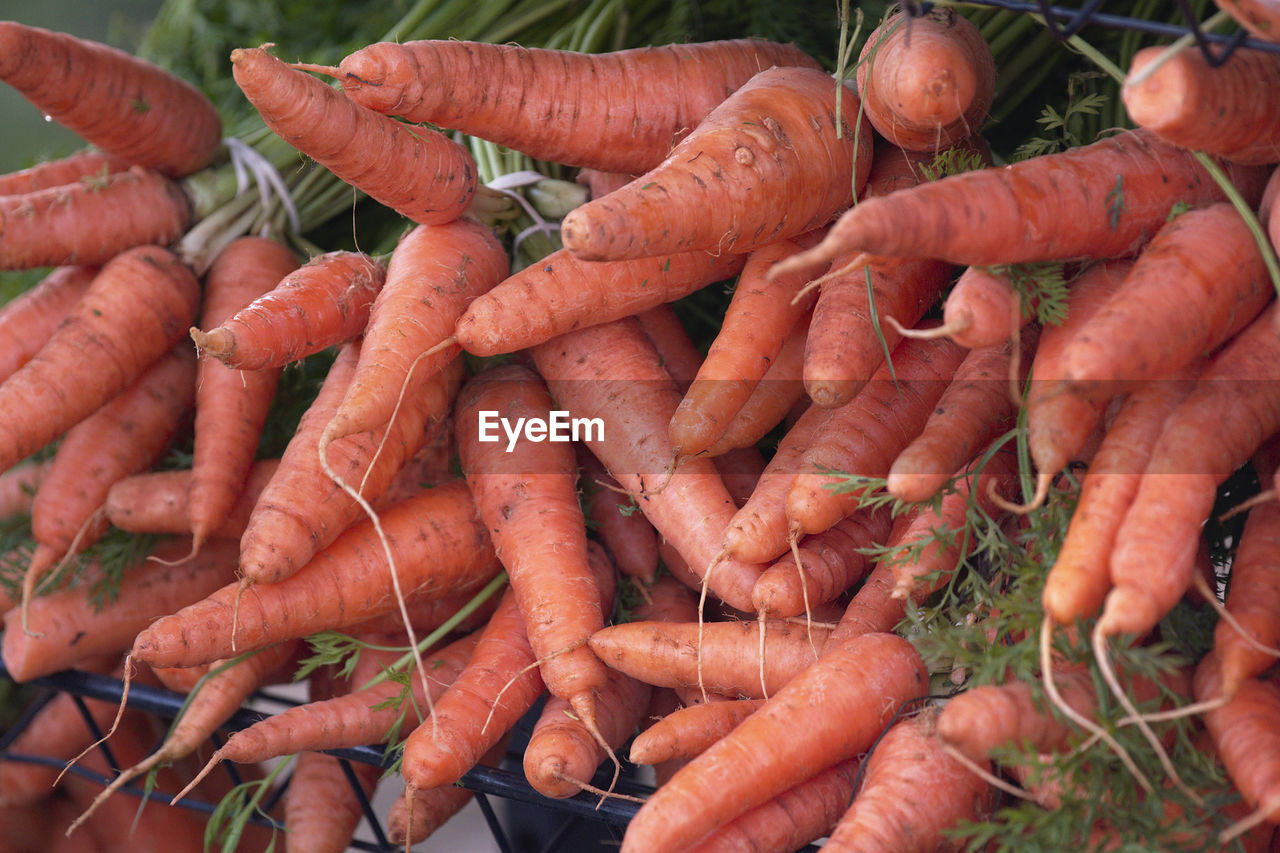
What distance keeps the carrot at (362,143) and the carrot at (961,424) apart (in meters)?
0.73

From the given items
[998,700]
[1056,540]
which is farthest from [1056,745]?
[1056,540]

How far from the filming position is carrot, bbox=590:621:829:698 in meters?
1.18

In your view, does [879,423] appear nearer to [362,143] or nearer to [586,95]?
[586,95]

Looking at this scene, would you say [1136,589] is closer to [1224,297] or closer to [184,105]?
[1224,297]

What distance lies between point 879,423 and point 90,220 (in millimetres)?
1289

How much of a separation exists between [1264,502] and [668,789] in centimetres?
69

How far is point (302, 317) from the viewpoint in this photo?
1.29m

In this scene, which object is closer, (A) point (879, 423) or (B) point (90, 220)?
(A) point (879, 423)

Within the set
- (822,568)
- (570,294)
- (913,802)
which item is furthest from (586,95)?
(913,802)

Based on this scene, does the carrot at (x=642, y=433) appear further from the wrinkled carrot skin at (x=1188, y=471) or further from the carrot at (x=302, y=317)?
the wrinkled carrot skin at (x=1188, y=471)

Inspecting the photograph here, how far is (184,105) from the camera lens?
1647 millimetres

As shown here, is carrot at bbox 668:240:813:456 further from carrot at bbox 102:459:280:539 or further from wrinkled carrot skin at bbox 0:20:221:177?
wrinkled carrot skin at bbox 0:20:221:177

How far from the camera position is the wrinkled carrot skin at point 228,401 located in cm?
144

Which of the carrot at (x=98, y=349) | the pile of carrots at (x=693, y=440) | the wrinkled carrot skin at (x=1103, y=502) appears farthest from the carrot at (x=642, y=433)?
the carrot at (x=98, y=349)
